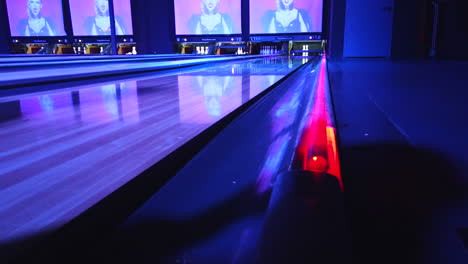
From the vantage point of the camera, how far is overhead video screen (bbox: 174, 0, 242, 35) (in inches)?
294

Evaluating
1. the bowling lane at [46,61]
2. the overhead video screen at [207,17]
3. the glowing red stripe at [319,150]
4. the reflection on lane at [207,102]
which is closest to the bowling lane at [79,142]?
the reflection on lane at [207,102]

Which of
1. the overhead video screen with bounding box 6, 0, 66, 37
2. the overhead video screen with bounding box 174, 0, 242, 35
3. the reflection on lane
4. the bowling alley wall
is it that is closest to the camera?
the reflection on lane

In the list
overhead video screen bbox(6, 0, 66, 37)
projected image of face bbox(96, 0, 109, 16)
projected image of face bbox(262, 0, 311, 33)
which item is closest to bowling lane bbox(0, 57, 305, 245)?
projected image of face bbox(262, 0, 311, 33)

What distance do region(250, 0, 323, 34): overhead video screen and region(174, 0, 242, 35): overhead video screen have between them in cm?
37

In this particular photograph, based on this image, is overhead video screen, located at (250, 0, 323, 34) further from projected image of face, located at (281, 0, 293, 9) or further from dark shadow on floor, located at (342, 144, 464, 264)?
dark shadow on floor, located at (342, 144, 464, 264)

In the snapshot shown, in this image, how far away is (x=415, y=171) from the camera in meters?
0.69

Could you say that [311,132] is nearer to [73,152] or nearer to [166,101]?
[73,152]

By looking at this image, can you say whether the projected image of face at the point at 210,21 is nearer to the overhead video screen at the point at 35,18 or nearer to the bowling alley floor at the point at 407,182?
the overhead video screen at the point at 35,18

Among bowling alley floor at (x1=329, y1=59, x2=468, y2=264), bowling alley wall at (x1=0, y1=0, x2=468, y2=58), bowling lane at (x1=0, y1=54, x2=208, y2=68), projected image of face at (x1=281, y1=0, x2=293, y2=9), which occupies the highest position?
projected image of face at (x1=281, y1=0, x2=293, y2=9)

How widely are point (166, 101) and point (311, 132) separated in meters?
0.96

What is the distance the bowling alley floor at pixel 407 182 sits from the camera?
17.5 inches

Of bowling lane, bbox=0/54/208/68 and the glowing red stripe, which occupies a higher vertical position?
bowling lane, bbox=0/54/208/68

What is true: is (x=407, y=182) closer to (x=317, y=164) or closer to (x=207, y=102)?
(x=317, y=164)

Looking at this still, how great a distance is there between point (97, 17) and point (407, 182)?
27.2ft
